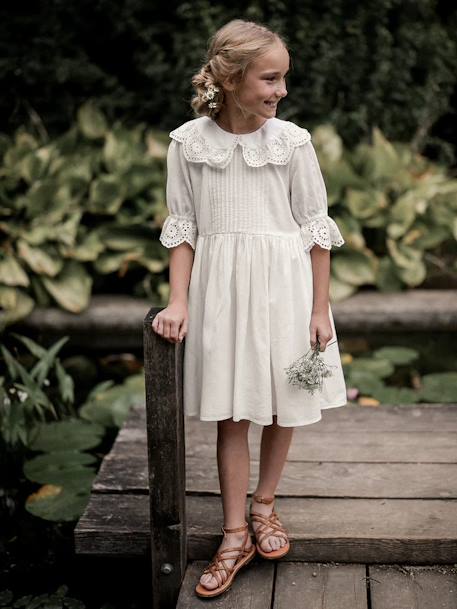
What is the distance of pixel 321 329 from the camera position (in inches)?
84.7

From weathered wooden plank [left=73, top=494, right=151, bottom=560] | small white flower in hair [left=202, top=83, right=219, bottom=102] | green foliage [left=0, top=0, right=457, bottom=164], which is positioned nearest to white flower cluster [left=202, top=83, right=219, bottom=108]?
small white flower in hair [left=202, top=83, right=219, bottom=102]

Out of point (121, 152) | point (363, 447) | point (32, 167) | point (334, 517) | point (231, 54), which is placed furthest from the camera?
point (121, 152)

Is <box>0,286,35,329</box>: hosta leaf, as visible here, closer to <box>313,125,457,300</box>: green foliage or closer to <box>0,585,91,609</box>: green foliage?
<box>313,125,457,300</box>: green foliage

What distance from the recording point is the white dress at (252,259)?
212 centimetres

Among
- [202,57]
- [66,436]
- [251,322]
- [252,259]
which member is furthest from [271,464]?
[202,57]

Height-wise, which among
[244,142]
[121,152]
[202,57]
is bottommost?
[121,152]

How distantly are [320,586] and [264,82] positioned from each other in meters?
1.30

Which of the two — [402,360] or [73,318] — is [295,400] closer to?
[402,360]

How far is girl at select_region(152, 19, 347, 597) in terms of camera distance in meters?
2.11

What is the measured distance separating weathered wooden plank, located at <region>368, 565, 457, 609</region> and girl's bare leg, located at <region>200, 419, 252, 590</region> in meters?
0.37

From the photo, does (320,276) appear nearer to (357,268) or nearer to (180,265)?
(180,265)

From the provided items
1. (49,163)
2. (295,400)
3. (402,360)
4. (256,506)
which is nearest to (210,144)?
(295,400)

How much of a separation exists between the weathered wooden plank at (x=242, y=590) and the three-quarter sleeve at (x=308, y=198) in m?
0.88

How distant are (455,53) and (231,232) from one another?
4.66 meters
